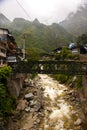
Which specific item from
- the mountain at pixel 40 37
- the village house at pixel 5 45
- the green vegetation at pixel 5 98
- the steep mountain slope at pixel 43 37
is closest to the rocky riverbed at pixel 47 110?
the green vegetation at pixel 5 98

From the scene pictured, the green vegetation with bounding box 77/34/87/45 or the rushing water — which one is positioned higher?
the green vegetation with bounding box 77/34/87/45

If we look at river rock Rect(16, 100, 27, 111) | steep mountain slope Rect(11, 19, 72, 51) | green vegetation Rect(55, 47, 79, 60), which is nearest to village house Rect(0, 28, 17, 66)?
river rock Rect(16, 100, 27, 111)

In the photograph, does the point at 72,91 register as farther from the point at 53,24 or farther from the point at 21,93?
the point at 53,24

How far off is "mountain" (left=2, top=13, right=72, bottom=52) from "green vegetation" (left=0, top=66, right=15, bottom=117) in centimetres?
6165

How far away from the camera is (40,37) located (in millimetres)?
134750

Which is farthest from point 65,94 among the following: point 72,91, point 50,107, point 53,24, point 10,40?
point 53,24

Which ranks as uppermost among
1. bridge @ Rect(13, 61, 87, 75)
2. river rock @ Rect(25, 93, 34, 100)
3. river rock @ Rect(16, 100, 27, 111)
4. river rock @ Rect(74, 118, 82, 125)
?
bridge @ Rect(13, 61, 87, 75)

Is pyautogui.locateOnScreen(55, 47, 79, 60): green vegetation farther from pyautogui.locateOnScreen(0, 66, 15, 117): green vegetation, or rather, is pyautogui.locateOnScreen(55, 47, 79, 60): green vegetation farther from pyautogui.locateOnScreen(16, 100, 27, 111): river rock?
pyautogui.locateOnScreen(0, 66, 15, 117): green vegetation

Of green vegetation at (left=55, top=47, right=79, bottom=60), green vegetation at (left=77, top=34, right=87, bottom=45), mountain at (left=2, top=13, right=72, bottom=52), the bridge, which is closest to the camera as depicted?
the bridge

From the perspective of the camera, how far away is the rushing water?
33.1 meters

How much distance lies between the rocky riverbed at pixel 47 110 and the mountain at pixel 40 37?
172ft

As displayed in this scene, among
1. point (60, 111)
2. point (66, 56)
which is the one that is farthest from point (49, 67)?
point (66, 56)

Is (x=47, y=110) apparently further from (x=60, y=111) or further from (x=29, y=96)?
(x=29, y=96)

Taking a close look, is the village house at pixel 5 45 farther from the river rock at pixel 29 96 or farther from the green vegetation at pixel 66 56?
the green vegetation at pixel 66 56
